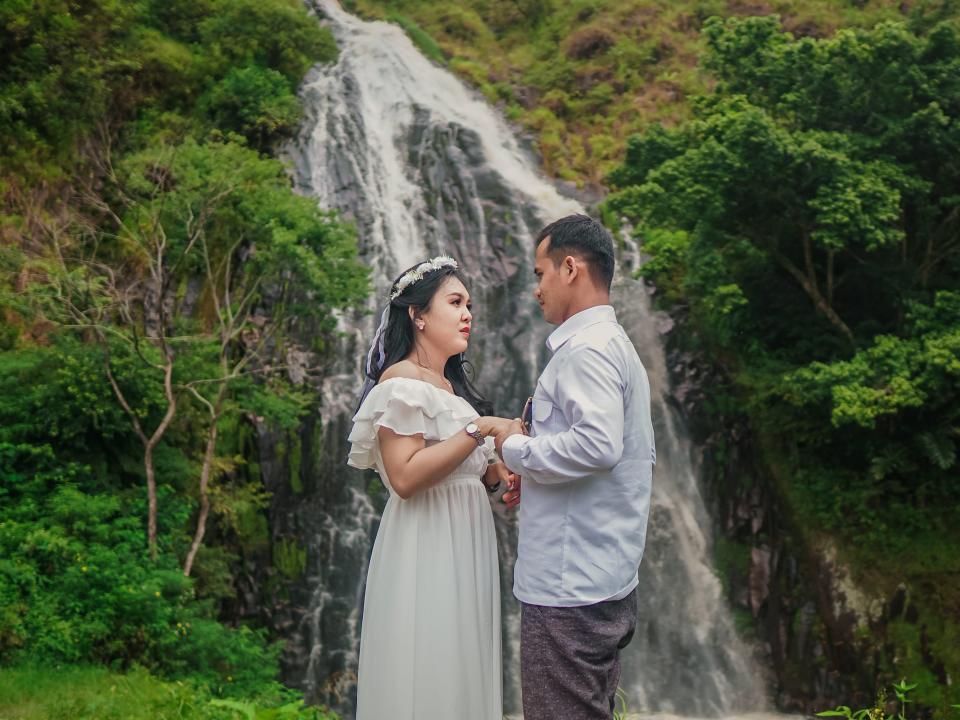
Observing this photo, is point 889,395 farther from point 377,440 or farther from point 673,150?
point 377,440

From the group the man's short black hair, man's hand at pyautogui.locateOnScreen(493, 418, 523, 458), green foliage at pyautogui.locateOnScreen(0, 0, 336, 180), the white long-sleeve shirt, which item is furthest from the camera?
green foliage at pyautogui.locateOnScreen(0, 0, 336, 180)

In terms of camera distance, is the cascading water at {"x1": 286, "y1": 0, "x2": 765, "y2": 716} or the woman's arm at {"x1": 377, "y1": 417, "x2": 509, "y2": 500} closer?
the woman's arm at {"x1": 377, "y1": 417, "x2": 509, "y2": 500}

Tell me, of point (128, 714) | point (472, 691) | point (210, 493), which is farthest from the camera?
point (210, 493)

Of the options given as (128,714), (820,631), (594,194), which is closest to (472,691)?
(128,714)

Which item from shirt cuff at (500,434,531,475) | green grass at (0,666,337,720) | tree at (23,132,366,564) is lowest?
green grass at (0,666,337,720)

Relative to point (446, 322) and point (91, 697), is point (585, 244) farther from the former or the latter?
point (91, 697)

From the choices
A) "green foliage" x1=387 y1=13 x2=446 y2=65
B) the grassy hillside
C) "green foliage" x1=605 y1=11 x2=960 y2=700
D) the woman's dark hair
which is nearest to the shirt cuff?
the woman's dark hair

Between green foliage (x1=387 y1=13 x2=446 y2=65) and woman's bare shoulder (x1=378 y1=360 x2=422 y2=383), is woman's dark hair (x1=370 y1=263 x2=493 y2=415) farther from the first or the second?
green foliage (x1=387 y1=13 x2=446 y2=65)

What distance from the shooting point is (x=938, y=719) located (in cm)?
888

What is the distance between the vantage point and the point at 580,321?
2885 millimetres

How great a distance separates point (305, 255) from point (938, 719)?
783 centimetres

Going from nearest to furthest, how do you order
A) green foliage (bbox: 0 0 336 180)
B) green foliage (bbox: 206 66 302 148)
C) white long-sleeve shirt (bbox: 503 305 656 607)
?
white long-sleeve shirt (bbox: 503 305 656 607) → green foliage (bbox: 0 0 336 180) → green foliage (bbox: 206 66 302 148)

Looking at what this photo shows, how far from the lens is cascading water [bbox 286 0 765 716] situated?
420 inches

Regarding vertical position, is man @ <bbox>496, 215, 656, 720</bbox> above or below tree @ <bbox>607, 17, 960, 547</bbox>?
below
